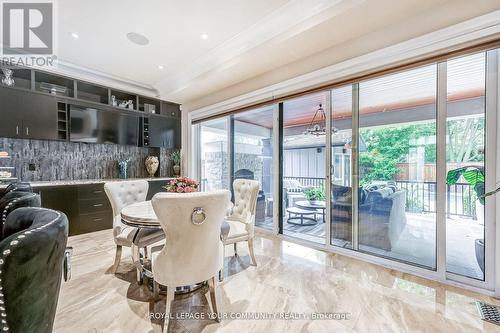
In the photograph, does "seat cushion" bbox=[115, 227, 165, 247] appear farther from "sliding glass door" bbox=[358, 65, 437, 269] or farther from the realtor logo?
the realtor logo

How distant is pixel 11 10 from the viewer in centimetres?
258

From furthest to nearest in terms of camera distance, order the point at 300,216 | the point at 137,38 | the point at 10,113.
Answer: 1. the point at 300,216
2. the point at 10,113
3. the point at 137,38

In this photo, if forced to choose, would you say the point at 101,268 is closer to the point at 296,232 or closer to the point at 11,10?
the point at 296,232

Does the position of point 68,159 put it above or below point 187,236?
above

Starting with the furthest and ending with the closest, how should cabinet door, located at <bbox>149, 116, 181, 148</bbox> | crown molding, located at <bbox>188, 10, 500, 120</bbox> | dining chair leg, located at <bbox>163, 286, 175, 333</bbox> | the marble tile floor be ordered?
cabinet door, located at <bbox>149, 116, 181, 148</bbox>
crown molding, located at <bbox>188, 10, 500, 120</bbox>
the marble tile floor
dining chair leg, located at <bbox>163, 286, 175, 333</bbox>

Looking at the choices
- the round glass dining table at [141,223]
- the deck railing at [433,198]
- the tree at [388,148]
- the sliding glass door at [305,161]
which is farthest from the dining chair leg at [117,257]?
the deck railing at [433,198]

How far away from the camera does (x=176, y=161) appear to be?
5473 millimetres

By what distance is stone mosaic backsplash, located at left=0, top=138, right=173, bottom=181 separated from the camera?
11.9ft

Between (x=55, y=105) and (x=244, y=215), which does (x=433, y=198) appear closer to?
(x=244, y=215)

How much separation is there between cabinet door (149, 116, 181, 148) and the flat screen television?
32cm

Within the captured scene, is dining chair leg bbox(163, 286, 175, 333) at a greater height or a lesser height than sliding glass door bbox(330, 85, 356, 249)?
lesser

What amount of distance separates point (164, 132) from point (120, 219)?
10.4 feet

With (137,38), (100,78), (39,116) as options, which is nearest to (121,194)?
(137,38)

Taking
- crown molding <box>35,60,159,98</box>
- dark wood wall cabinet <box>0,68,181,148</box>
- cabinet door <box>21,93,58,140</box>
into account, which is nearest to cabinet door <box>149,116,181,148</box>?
dark wood wall cabinet <box>0,68,181,148</box>
